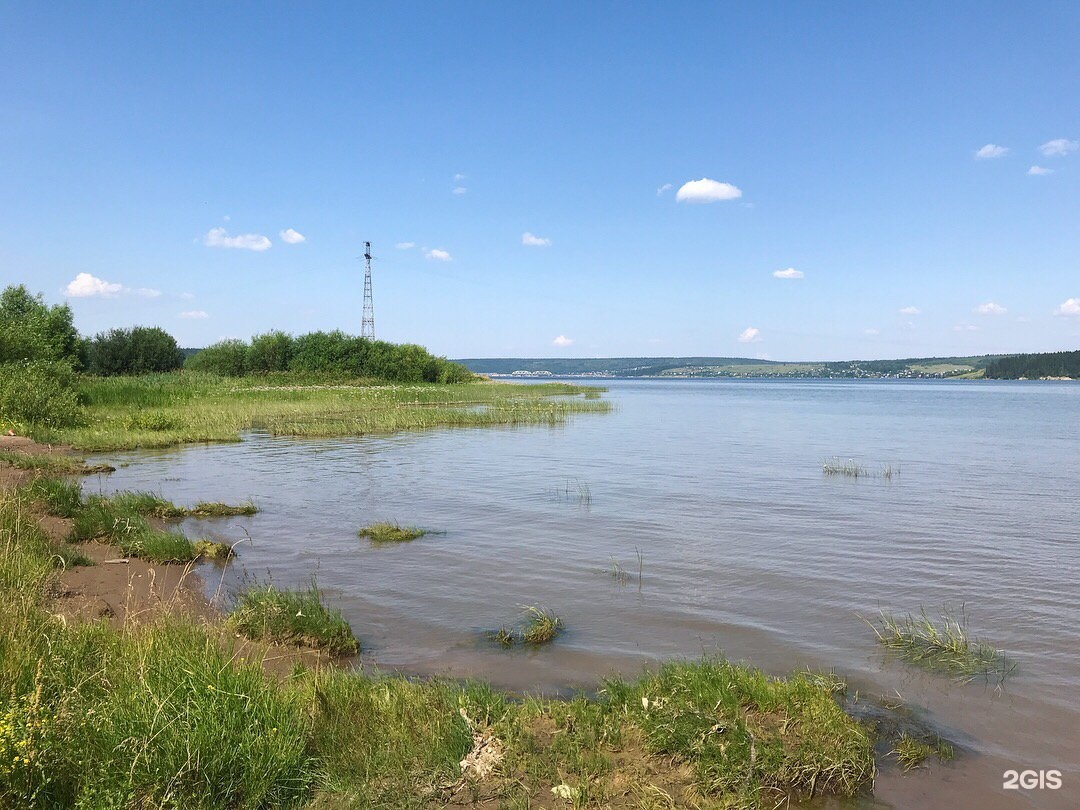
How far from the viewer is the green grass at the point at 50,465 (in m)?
18.5

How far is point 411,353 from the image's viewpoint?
85.8 m

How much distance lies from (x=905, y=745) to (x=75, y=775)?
6045mm

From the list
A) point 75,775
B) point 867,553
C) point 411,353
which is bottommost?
point 867,553

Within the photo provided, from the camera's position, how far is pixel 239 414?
3834 cm

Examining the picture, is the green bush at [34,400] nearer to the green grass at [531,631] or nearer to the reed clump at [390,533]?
the reed clump at [390,533]

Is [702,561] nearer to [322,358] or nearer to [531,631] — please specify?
[531,631]

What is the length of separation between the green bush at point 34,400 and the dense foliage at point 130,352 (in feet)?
170

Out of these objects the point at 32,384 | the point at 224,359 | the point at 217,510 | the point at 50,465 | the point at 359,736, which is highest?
the point at 224,359

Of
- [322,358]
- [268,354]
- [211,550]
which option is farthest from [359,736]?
[268,354]

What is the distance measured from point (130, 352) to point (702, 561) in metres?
86.9

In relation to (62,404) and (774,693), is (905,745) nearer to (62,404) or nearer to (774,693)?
(774,693)

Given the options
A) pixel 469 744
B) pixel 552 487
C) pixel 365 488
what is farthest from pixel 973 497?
pixel 469 744

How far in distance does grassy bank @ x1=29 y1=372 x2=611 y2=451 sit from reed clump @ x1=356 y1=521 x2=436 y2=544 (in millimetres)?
17693

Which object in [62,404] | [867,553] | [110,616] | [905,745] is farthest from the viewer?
[62,404]
